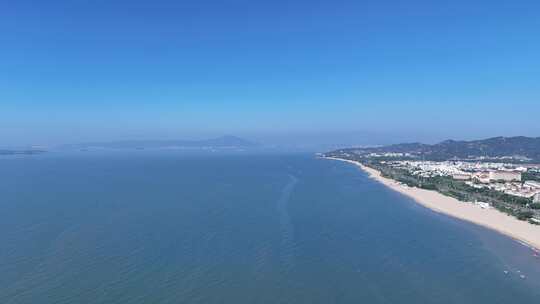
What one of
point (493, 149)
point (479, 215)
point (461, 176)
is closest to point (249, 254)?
point (479, 215)

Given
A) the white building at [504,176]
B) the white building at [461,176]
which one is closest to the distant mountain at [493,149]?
the white building at [461,176]

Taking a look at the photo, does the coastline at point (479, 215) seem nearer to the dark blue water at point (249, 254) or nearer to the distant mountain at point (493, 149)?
the dark blue water at point (249, 254)

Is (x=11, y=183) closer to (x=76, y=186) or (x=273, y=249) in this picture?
(x=76, y=186)

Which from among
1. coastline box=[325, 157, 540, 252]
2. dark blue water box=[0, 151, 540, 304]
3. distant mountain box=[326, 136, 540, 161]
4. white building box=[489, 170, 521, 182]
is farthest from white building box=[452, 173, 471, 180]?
distant mountain box=[326, 136, 540, 161]

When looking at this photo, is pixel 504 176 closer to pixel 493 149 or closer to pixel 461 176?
pixel 461 176

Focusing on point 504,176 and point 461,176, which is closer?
point 504,176
